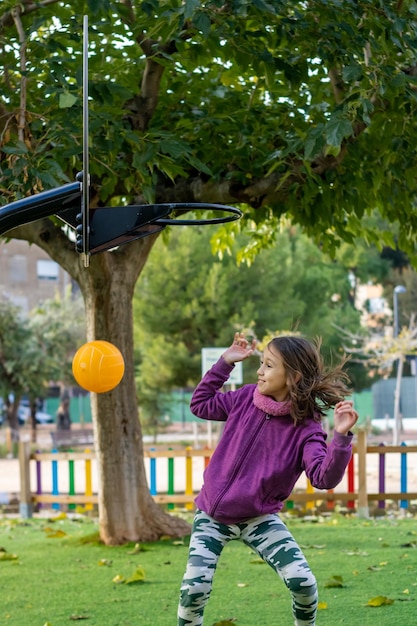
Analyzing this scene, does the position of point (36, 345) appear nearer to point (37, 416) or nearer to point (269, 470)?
point (37, 416)

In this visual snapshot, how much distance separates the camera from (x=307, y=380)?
3.98 m

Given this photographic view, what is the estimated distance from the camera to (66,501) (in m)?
11.6

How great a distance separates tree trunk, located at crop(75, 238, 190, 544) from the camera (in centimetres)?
865

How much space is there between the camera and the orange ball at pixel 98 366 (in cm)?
631

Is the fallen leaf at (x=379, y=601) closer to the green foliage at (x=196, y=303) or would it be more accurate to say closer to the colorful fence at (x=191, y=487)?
the colorful fence at (x=191, y=487)

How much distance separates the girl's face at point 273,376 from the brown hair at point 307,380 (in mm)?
20

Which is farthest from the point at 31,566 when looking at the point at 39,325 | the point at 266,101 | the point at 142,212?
the point at 39,325

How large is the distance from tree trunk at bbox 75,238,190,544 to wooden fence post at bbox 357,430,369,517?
124 inches

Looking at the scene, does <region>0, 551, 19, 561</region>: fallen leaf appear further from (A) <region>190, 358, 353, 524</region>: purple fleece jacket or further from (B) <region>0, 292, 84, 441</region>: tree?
(B) <region>0, 292, 84, 441</region>: tree

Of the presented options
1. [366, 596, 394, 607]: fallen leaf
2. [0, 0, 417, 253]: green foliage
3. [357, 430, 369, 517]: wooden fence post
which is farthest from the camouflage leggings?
[357, 430, 369, 517]: wooden fence post

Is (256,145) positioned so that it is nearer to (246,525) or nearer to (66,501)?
(246,525)

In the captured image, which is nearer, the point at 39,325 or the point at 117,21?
the point at 117,21

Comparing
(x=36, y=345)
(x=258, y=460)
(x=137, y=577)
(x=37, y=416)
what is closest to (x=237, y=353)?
(x=258, y=460)

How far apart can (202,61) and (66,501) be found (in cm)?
695
